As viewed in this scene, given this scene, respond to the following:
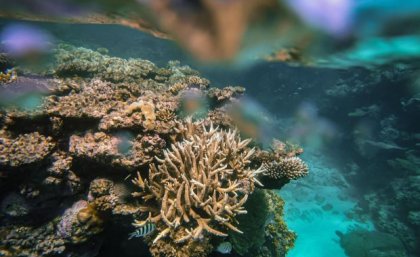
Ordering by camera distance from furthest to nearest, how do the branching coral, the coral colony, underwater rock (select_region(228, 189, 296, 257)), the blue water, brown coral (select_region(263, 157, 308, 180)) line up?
the blue water < brown coral (select_region(263, 157, 308, 180)) < underwater rock (select_region(228, 189, 296, 257)) < the coral colony < the branching coral

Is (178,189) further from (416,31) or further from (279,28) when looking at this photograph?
(416,31)

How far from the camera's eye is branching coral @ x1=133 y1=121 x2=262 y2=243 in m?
4.30

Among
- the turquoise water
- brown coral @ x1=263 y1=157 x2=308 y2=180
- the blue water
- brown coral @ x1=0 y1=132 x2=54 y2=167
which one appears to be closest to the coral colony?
brown coral @ x1=0 y1=132 x2=54 y2=167

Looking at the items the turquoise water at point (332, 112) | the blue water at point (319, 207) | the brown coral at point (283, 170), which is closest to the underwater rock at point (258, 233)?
the brown coral at point (283, 170)

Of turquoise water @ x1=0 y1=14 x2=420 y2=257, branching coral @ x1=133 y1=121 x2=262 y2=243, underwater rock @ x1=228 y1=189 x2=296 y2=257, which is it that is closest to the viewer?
branching coral @ x1=133 y1=121 x2=262 y2=243

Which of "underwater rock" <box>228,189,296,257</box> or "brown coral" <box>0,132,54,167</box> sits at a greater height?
"underwater rock" <box>228,189,296,257</box>

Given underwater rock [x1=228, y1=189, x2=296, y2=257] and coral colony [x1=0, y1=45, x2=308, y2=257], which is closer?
coral colony [x1=0, y1=45, x2=308, y2=257]

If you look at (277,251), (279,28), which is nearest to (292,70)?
(277,251)

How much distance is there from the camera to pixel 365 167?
16.4m

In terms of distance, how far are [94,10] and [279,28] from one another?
3506 mm

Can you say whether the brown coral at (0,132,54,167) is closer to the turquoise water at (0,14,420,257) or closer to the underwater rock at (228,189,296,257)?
the underwater rock at (228,189,296,257)

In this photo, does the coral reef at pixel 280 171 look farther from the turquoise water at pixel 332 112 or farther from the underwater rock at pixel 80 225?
the turquoise water at pixel 332 112

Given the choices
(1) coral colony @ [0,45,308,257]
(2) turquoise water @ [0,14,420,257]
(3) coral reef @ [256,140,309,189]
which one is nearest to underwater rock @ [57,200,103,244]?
(1) coral colony @ [0,45,308,257]

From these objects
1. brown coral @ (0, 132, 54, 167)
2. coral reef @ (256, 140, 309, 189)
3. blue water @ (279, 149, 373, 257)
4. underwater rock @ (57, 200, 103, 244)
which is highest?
blue water @ (279, 149, 373, 257)
